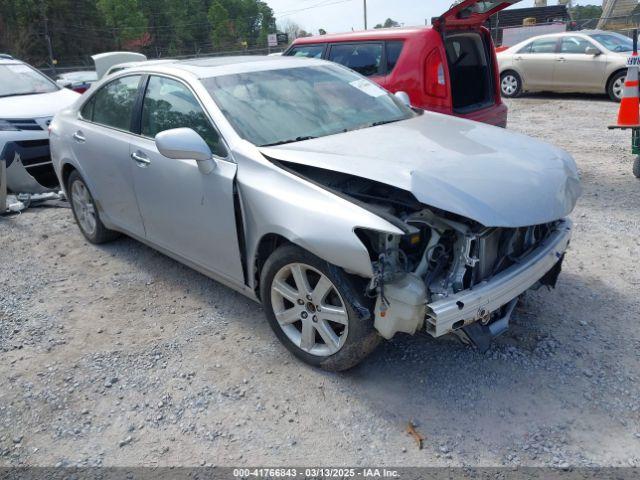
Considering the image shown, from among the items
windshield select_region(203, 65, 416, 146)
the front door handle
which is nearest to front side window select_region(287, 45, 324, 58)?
windshield select_region(203, 65, 416, 146)

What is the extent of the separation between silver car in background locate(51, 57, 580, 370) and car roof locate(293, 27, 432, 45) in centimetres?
218

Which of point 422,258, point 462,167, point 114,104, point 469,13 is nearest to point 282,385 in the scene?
point 422,258

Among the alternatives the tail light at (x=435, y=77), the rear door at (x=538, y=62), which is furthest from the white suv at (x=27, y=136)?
the rear door at (x=538, y=62)

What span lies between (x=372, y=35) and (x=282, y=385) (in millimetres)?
4979

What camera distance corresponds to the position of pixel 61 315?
4051 mm

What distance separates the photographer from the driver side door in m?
3.40

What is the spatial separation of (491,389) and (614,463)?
2.20ft

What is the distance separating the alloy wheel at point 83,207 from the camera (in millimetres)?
5094

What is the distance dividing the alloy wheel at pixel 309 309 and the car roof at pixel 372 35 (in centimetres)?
407

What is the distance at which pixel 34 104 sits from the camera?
7383mm

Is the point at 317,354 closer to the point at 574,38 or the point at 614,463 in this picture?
the point at 614,463

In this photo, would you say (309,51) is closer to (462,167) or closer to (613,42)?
(462,167)

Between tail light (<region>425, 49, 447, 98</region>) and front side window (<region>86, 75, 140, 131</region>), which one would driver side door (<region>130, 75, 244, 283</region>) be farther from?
tail light (<region>425, 49, 447, 98</region>)

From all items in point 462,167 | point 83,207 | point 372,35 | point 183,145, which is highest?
point 372,35
